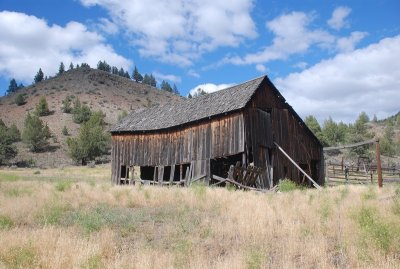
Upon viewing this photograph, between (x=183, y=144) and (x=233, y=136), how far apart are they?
503cm

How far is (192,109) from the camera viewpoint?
2964 cm

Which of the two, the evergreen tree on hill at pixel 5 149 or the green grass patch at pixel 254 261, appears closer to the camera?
the green grass patch at pixel 254 261

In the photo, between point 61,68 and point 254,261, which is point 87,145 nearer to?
point 254,261

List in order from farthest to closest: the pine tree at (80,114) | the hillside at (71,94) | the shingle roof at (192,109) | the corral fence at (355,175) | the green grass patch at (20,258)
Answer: the pine tree at (80,114) < the hillside at (71,94) < the corral fence at (355,175) < the shingle roof at (192,109) < the green grass patch at (20,258)

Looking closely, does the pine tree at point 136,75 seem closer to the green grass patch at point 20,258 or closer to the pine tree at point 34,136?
the pine tree at point 34,136

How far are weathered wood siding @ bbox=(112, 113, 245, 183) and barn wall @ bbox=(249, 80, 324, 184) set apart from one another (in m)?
1.66

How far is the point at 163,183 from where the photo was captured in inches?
1225

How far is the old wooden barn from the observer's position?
979 inches

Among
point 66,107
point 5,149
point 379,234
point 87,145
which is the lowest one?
point 379,234

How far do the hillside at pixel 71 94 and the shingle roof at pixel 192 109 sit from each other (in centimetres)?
3260

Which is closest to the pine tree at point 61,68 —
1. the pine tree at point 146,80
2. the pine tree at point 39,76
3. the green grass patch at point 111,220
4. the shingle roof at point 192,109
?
the pine tree at point 39,76

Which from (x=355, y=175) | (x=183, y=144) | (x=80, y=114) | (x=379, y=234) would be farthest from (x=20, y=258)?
(x=80, y=114)

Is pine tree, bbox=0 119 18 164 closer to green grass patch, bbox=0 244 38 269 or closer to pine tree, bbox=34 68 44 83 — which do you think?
green grass patch, bbox=0 244 38 269

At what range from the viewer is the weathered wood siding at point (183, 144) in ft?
81.7
